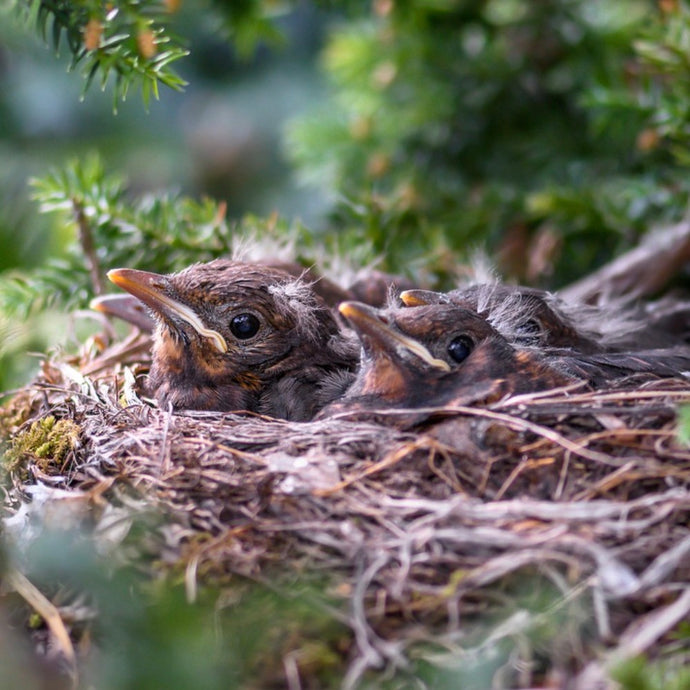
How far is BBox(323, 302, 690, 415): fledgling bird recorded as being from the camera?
4.97ft

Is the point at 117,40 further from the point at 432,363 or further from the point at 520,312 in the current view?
the point at 520,312

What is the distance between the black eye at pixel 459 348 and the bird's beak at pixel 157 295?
452 mm

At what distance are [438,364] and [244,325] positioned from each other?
42 cm

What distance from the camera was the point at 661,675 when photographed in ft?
3.15

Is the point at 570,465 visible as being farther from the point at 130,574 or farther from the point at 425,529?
the point at 130,574

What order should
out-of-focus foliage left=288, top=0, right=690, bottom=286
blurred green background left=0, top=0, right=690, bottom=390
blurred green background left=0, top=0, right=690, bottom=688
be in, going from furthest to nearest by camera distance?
1. out-of-focus foliage left=288, top=0, right=690, bottom=286
2. blurred green background left=0, top=0, right=690, bottom=390
3. blurred green background left=0, top=0, right=690, bottom=688

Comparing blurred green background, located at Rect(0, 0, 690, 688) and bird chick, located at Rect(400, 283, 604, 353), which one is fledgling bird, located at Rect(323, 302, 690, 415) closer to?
bird chick, located at Rect(400, 283, 604, 353)

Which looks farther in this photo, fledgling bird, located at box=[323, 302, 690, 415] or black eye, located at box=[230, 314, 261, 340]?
black eye, located at box=[230, 314, 261, 340]

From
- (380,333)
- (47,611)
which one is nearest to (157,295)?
(380,333)

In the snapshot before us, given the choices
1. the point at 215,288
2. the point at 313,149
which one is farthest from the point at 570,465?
the point at 313,149

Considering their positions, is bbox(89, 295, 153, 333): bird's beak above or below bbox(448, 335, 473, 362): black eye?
below

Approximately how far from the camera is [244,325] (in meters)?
1.75

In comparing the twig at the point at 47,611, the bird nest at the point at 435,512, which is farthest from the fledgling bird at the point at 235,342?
the twig at the point at 47,611

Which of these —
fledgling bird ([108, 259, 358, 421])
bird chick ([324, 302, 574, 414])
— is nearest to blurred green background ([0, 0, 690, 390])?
fledgling bird ([108, 259, 358, 421])
